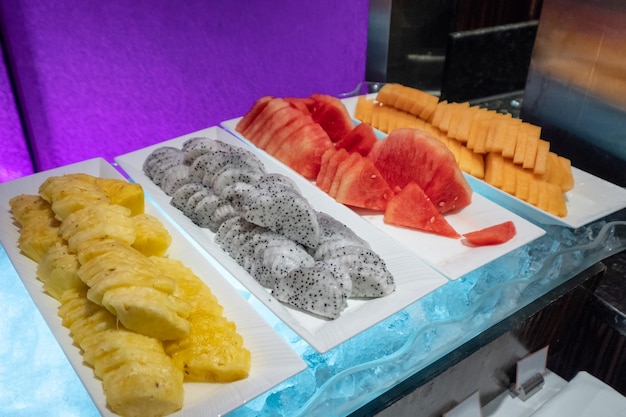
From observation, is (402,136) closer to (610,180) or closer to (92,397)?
(610,180)

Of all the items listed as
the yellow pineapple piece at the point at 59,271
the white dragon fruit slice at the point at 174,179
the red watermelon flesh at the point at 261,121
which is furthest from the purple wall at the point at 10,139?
the red watermelon flesh at the point at 261,121

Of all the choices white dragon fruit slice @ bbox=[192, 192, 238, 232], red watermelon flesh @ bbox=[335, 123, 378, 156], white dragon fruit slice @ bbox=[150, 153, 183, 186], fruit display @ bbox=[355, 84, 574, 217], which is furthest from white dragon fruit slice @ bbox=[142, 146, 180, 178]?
fruit display @ bbox=[355, 84, 574, 217]

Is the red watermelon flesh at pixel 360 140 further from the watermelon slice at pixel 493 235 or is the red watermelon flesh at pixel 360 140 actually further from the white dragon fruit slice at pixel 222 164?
the watermelon slice at pixel 493 235

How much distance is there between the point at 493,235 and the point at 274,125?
98 cm

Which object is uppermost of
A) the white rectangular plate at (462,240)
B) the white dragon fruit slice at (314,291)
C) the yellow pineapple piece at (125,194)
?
the yellow pineapple piece at (125,194)

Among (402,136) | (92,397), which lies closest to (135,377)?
(92,397)

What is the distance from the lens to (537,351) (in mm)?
1915

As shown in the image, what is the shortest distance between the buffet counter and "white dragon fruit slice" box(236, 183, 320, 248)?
21 cm

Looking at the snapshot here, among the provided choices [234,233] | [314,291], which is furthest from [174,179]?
[314,291]

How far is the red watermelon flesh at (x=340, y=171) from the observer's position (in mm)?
1938

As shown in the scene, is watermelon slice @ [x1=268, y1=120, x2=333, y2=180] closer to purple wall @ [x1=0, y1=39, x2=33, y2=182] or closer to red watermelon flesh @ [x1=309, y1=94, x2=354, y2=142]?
red watermelon flesh @ [x1=309, y1=94, x2=354, y2=142]

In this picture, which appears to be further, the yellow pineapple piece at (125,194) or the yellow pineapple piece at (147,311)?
the yellow pineapple piece at (125,194)

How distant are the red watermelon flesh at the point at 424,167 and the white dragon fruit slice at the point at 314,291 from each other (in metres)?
0.66

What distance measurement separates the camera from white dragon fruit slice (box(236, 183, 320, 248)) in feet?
5.08
